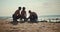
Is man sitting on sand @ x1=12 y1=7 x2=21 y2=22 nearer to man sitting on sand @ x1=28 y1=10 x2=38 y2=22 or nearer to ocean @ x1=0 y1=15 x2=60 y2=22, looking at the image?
ocean @ x1=0 y1=15 x2=60 y2=22

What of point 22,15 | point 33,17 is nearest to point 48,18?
point 33,17

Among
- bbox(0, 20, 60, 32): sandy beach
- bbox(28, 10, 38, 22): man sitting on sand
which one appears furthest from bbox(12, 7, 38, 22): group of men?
bbox(0, 20, 60, 32): sandy beach

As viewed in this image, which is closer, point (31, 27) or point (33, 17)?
point (31, 27)

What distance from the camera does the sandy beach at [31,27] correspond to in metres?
3.45

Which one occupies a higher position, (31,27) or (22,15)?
(22,15)

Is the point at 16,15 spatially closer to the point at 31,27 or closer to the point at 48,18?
the point at 31,27

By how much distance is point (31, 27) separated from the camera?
11.4ft

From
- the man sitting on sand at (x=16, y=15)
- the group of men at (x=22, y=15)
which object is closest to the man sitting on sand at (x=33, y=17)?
the group of men at (x=22, y=15)

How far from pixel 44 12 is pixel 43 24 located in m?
0.23

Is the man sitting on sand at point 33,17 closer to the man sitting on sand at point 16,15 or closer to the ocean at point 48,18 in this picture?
the ocean at point 48,18

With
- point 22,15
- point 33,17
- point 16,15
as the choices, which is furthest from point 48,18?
point 16,15

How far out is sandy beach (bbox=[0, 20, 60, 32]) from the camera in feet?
11.3

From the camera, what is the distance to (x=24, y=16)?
140 inches

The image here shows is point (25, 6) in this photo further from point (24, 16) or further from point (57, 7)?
point (57, 7)
